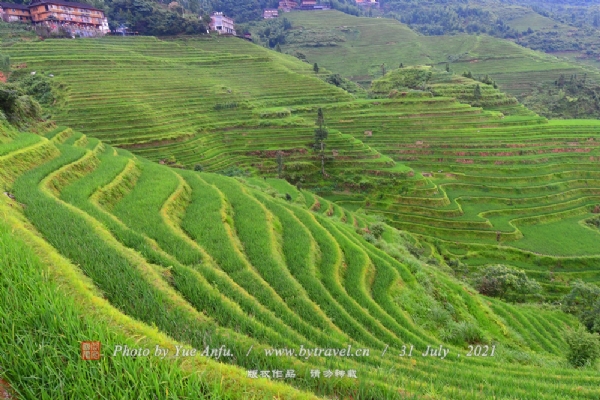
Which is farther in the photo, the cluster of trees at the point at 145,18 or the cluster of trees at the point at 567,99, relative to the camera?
the cluster of trees at the point at 145,18

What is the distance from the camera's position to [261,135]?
4369 centimetres

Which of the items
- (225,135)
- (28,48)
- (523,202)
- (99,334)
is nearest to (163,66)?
(28,48)

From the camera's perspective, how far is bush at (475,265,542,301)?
67.4 ft

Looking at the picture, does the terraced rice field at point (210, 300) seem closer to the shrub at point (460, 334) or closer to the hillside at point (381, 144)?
the shrub at point (460, 334)

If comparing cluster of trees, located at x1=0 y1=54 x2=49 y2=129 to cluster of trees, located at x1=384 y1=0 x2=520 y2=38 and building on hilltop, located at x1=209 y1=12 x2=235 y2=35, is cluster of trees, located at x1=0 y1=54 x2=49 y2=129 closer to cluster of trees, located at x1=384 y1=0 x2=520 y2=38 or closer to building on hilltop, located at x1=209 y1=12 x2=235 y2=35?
building on hilltop, located at x1=209 y1=12 x2=235 y2=35

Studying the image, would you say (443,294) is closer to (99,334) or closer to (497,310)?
(497,310)

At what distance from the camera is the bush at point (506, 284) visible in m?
20.5

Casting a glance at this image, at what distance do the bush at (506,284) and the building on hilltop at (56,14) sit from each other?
239 feet

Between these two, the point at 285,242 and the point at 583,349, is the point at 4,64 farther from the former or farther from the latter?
the point at 583,349

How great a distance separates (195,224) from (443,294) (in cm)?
974

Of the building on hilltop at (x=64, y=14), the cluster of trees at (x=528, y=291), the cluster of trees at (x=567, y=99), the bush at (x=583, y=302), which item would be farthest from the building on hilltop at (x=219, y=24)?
the bush at (x=583, y=302)

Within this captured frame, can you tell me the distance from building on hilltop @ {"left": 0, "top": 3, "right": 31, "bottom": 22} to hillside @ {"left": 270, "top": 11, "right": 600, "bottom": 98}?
6188cm

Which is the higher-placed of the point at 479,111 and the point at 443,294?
the point at 479,111

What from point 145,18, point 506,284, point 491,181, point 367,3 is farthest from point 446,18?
point 506,284
